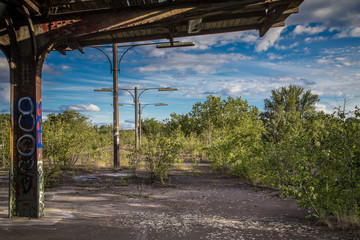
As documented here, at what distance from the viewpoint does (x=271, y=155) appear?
7539 mm

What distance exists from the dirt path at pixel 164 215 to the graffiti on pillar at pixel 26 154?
1.53 feet

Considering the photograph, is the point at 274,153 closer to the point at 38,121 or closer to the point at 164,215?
the point at 164,215

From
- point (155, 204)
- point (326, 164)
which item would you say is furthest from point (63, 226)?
point (326, 164)

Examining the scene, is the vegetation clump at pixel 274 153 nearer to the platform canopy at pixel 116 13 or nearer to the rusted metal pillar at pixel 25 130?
the platform canopy at pixel 116 13

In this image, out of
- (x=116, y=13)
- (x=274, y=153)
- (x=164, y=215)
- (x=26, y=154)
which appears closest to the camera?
(x=26, y=154)

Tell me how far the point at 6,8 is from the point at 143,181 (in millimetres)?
6582

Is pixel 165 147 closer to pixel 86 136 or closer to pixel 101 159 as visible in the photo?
pixel 86 136

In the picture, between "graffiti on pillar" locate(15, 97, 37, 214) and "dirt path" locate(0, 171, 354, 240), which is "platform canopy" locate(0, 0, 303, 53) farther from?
"dirt path" locate(0, 171, 354, 240)

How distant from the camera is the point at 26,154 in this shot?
476 cm

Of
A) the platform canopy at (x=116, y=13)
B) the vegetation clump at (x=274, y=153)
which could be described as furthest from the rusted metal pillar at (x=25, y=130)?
the vegetation clump at (x=274, y=153)

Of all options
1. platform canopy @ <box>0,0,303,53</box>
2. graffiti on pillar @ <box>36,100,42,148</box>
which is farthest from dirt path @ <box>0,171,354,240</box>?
platform canopy @ <box>0,0,303,53</box>

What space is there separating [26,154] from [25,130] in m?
0.44

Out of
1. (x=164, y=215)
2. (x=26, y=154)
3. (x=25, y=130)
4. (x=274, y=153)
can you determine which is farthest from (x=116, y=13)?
(x=274, y=153)

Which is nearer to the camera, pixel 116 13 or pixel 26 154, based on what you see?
pixel 26 154
